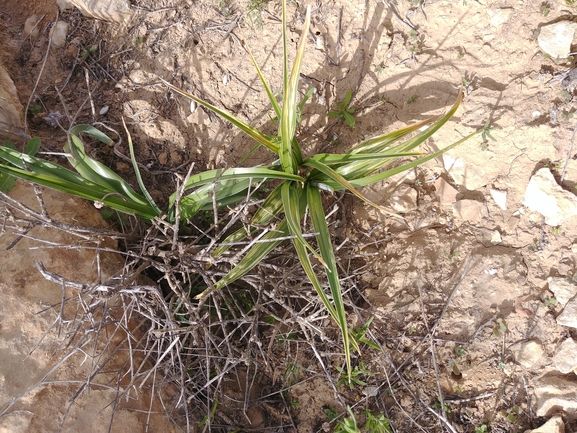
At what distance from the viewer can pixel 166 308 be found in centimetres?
138

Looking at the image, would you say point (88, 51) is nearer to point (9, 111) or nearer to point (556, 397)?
point (9, 111)

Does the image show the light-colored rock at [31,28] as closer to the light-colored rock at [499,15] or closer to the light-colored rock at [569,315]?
the light-colored rock at [499,15]

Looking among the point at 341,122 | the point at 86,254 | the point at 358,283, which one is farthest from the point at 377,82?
the point at 86,254

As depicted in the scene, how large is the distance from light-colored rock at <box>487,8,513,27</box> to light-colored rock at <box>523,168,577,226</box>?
1.90 ft

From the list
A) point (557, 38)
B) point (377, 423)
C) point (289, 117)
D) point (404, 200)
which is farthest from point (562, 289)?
point (289, 117)

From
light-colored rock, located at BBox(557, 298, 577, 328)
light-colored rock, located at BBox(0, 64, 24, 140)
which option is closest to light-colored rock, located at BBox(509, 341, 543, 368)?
light-colored rock, located at BBox(557, 298, 577, 328)

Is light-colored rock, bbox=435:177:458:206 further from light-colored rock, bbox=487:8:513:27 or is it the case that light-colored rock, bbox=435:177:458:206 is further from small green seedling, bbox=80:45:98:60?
small green seedling, bbox=80:45:98:60

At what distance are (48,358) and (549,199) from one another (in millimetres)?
1742

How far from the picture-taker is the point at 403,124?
1748 millimetres

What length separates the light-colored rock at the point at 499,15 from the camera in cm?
166

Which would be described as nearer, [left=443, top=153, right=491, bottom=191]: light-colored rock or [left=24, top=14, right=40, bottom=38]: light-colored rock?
[left=443, top=153, right=491, bottom=191]: light-colored rock

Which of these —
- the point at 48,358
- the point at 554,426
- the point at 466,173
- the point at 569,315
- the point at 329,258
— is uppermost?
the point at 466,173

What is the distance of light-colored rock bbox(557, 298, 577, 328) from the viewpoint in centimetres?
149

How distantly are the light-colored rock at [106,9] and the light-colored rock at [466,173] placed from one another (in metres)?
1.43
